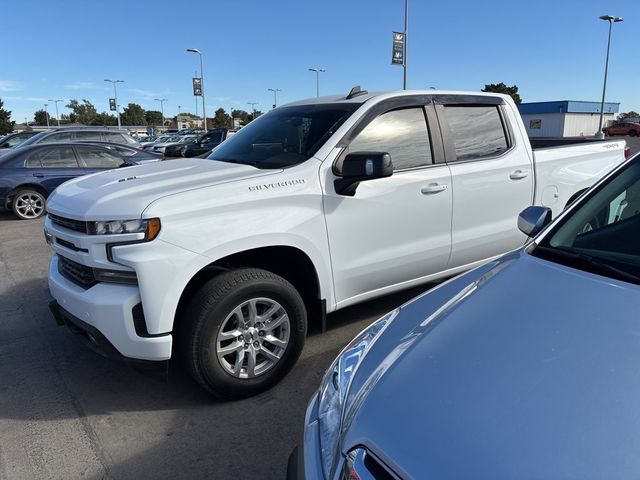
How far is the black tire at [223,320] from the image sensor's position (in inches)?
114

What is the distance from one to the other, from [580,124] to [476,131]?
6808cm

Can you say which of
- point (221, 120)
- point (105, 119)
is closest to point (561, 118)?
point (221, 120)

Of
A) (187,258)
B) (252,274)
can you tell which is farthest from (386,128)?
(187,258)

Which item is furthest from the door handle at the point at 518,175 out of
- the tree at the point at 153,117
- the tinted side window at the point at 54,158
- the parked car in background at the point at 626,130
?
the tree at the point at 153,117

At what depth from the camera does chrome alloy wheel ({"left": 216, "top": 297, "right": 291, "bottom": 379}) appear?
10.1ft

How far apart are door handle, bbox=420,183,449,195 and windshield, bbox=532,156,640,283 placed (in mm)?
1357

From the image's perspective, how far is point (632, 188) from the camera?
8.80 ft

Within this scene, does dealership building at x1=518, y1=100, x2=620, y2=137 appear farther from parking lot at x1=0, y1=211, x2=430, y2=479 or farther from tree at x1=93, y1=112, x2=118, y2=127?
tree at x1=93, y1=112, x2=118, y2=127

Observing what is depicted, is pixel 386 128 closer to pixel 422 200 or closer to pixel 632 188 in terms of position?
pixel 422 200

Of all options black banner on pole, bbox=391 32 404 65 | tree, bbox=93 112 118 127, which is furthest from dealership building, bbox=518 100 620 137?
tree, bbox=93 112 118 127

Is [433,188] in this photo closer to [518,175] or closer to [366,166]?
[366,166]

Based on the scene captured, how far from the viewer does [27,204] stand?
1013 centimetres

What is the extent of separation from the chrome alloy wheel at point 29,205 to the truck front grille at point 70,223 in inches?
308

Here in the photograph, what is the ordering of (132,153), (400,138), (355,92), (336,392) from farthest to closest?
1. (132,153)
2. (355,92)
3. (400,138)
4. (336,392)
